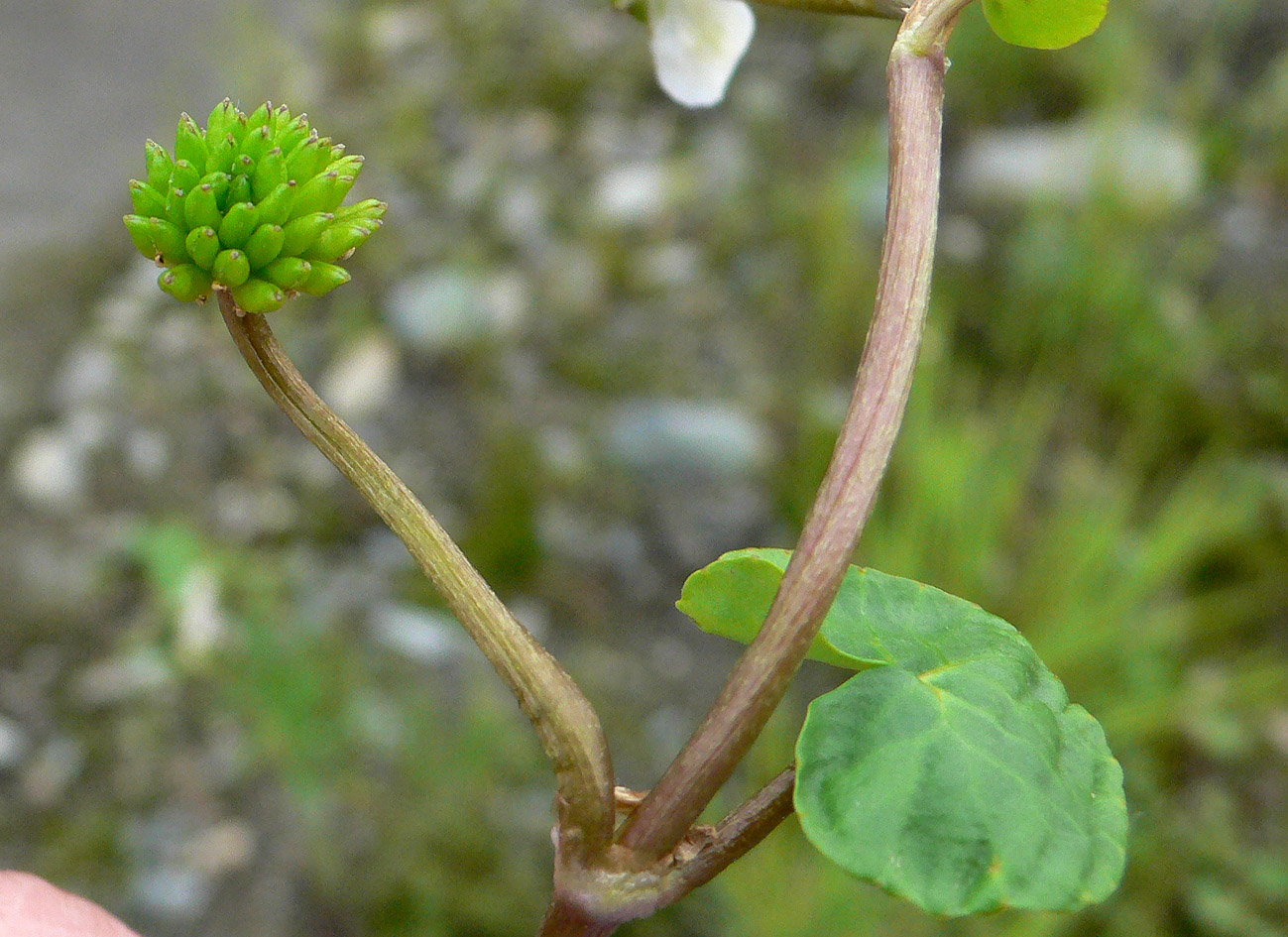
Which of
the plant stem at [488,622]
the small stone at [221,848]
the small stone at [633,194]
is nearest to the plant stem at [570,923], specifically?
the plant stem at [488,622]

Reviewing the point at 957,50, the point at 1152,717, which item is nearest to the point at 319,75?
the point at 957,50

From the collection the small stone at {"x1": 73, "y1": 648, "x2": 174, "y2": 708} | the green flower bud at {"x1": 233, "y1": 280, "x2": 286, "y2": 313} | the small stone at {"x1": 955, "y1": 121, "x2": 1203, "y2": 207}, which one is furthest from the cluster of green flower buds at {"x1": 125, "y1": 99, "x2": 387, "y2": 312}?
the small stone at {"x1": 955, "y1": 121, "x2": 1203, "y2": 207}

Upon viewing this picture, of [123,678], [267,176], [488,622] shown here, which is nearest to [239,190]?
[267,176]

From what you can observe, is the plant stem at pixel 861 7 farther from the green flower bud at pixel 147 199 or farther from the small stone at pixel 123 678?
the small stone at pixel 123 678

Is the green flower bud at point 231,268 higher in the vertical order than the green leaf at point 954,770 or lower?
higher

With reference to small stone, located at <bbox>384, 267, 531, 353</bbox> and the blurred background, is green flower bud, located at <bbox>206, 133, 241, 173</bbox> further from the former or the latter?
small stone, located at <bbox>384, 267, 531, 353</bbox>

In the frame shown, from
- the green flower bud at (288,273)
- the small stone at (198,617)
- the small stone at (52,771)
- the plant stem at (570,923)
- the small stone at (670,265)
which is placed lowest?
the small stone at (52,771)

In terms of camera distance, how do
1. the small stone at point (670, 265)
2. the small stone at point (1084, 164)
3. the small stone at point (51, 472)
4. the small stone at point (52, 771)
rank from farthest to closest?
the small stone at point (670, 265) → the small stone at point (1084, 164) → the small stone at point (51, 472) → the small stone at point (52, 771)

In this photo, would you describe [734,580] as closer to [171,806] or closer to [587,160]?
[171,806]

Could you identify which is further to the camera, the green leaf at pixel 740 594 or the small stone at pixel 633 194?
the small stone at pixel 633 194
